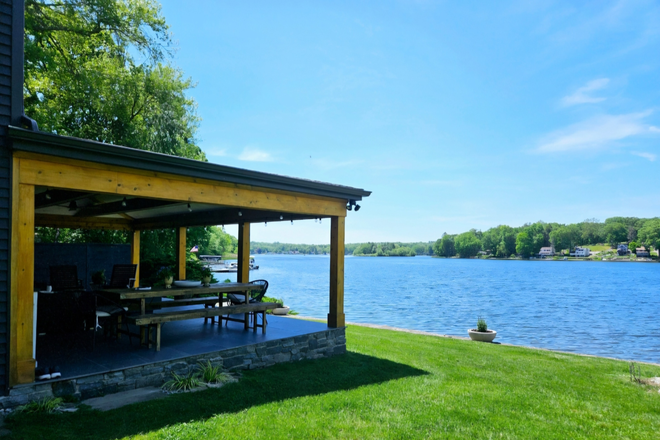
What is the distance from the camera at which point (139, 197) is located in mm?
6168

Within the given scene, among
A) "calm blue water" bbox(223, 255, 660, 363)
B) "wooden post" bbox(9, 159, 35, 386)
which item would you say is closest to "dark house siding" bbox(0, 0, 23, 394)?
"wooden post" bbox(9, 159, 35, 386)

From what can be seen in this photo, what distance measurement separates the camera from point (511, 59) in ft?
92.0

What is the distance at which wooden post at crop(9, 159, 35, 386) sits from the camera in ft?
13.4

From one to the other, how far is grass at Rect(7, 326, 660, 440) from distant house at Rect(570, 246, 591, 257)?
308ft

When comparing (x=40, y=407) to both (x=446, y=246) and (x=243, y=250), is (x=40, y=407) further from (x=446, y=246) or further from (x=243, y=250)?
(x=446, y=246)

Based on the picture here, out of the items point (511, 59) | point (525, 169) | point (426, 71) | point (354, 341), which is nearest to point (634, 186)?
point (525, 169)

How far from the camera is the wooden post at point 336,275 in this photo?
7199 mm

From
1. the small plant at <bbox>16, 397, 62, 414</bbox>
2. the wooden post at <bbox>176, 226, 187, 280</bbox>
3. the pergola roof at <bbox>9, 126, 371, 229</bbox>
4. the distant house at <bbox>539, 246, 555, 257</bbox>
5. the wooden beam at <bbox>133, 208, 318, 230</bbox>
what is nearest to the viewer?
the small plant at <bbox>16, 397, 62, 414</bbox>

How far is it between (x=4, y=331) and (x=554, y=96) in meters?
40.1

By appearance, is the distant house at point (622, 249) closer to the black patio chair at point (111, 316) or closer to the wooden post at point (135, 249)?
the wooden post at point (135, 249)

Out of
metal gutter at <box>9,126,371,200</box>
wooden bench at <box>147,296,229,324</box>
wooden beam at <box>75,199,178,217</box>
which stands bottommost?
wooden bench at <box>147,296,229,324</box>

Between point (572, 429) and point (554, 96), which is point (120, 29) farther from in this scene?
point (554, 96)

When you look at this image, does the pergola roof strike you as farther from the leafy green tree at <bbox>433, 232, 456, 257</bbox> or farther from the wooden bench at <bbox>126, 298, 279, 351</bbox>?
the leafy green tree at <bbox>433, 232, 456, 257</bbox>

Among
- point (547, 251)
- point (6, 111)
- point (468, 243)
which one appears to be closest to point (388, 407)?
point (6, 111)
